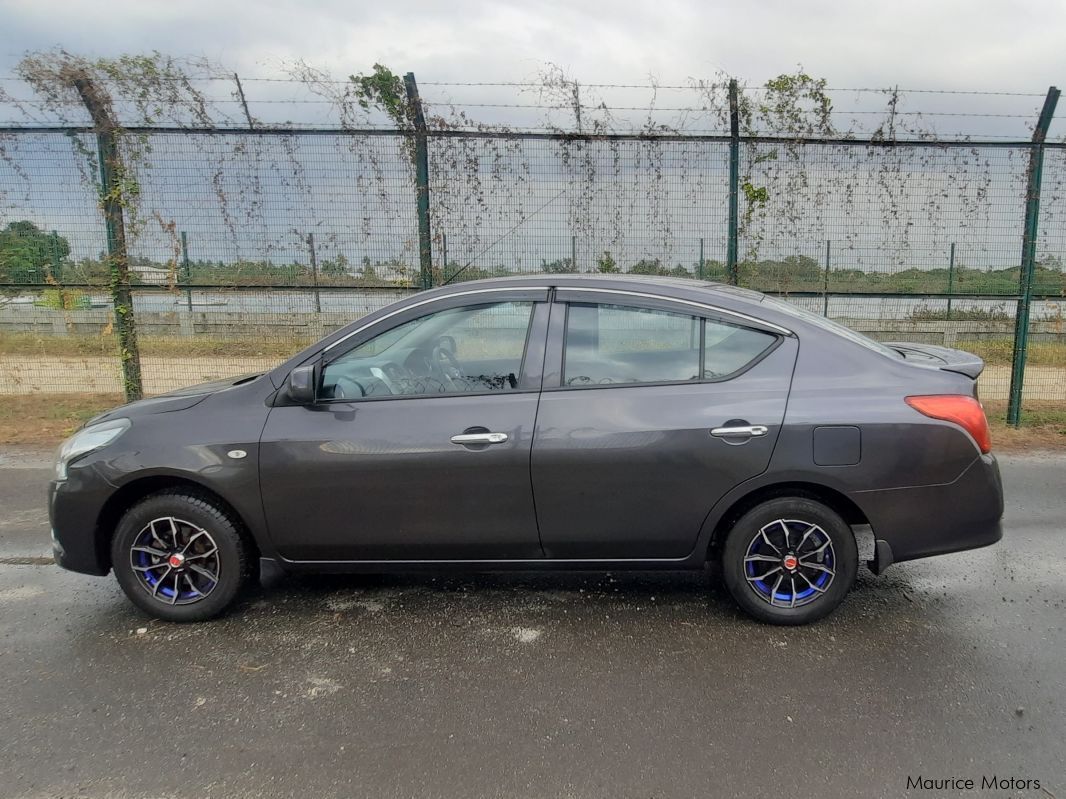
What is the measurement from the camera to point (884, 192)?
749 cm

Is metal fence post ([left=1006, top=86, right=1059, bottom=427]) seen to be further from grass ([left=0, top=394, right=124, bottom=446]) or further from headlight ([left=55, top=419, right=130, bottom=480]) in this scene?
grass ([left=0, top=394, right=124, bottom=446])

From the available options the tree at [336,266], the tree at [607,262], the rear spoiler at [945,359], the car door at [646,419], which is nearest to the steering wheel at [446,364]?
the car door at [646,419]

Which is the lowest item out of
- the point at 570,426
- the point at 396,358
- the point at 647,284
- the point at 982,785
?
the point at 982,785

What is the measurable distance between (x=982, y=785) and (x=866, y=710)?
459 millimetres

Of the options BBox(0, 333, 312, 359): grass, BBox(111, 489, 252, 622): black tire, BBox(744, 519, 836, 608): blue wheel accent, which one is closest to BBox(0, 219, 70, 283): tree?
BBox(0, 333, 312, 359): grass

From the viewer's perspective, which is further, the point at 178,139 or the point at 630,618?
the point at 178,139

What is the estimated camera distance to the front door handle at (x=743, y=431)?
10.5 feet

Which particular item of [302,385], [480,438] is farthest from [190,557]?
[480,438]

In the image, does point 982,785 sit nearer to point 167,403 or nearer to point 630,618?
point 630,618

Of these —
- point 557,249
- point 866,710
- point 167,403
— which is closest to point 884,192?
point 557,249

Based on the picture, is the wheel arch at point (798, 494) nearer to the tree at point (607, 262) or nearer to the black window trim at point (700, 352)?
the black window trim at point (700, 352)

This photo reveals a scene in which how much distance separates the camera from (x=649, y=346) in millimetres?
3432

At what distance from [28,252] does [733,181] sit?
7644mm

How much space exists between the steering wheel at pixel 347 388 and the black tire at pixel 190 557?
78 cm
